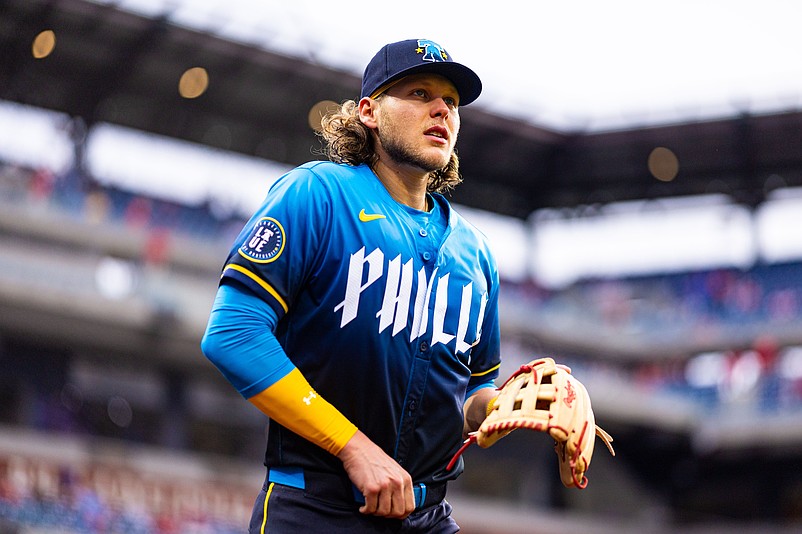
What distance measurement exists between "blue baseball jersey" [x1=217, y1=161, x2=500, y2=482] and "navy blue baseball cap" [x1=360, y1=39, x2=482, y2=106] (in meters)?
Answer: 0.30

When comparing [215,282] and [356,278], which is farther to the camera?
[215,282]

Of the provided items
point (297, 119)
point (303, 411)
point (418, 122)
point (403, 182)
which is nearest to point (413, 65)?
point (418, 122)

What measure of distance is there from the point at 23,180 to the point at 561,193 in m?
17.5

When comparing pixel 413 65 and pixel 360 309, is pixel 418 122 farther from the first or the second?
pixel 360 309

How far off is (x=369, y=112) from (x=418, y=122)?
192 millimetres

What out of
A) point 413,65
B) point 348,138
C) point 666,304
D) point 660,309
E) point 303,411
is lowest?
point 303,411

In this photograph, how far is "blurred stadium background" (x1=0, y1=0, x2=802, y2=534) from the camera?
898 inches

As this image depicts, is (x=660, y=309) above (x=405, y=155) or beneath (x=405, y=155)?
above

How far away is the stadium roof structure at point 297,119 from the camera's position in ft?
90.9

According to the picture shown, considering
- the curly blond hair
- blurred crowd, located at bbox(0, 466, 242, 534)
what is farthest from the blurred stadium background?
the curly blond hair

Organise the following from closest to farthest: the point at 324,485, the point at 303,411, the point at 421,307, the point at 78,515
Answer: the point at 303,411
the point at 324,485
the point at 421,307
the point at 78,515

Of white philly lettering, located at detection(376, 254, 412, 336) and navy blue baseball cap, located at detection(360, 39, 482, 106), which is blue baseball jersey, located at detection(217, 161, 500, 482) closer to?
white philly lettering, located at detection(376, 254, 412, 336)

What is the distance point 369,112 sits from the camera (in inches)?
129

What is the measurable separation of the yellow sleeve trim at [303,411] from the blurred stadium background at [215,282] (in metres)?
15.9
